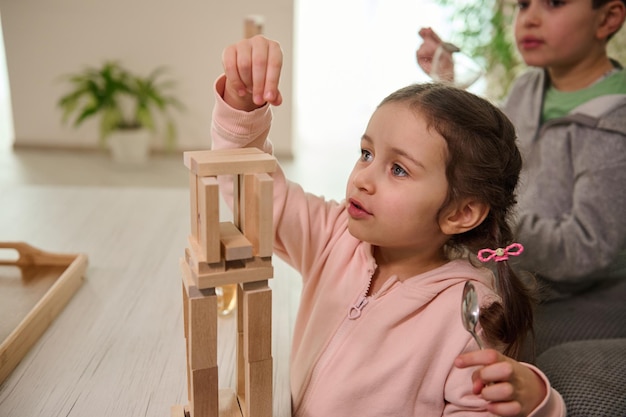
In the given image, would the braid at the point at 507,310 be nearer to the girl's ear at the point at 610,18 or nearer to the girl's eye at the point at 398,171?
the girl's eye at the point at 398,171

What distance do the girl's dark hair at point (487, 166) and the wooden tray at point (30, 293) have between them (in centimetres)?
60

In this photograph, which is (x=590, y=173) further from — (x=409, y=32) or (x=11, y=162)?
(x=11, y=162)

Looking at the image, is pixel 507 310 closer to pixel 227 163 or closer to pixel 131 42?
pixel 227 163

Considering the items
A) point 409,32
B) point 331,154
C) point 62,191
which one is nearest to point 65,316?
point 62,191

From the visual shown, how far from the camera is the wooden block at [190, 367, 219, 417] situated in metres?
0.62

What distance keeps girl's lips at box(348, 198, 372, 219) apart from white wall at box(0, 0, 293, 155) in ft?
9.06

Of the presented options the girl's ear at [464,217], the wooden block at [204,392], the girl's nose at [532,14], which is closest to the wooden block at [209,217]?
the wooden block at [204,392]

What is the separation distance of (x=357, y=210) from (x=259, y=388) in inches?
10.2

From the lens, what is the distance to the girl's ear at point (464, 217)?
80 cm

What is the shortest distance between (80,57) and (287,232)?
3057 mm

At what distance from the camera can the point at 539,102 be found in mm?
1307

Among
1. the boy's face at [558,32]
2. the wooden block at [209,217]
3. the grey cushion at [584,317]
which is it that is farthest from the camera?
the boy's face at [558,32]

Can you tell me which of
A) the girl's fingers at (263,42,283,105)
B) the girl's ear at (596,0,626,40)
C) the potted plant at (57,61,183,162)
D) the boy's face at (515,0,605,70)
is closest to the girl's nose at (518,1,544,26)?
the boy's face at (515,0,605,70)

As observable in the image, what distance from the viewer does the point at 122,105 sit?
3545 millimetres
